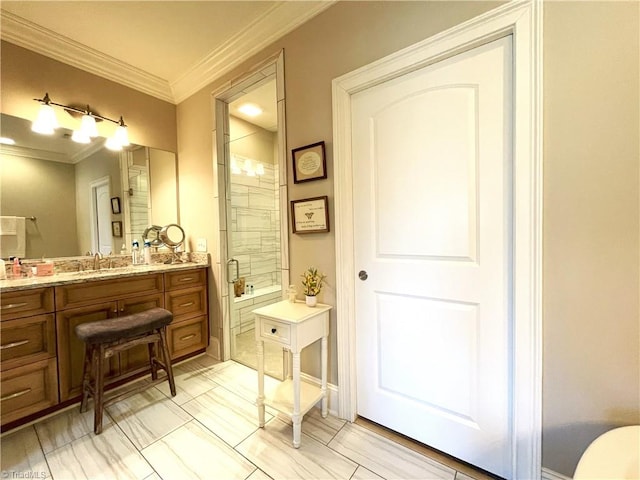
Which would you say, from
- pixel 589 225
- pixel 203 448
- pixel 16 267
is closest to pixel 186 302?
pixel 16 267

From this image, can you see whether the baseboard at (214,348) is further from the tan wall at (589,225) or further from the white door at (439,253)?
the tan wall at (589,225)

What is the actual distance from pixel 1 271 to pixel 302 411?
211 centimetres

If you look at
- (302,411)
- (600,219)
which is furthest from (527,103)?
(302,411)

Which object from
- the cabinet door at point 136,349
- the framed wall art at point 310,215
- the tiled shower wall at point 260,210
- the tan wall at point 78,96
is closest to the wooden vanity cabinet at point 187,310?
the cabinet door at point 136,349

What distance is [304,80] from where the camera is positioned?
5.64ft

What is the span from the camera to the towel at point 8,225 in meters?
1.79

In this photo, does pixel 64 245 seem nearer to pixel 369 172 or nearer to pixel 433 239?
pixel 369 172

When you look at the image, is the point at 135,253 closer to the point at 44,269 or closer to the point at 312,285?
the point at 44,269

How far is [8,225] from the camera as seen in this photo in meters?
1.81

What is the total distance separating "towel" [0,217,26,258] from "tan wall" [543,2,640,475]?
3.11m

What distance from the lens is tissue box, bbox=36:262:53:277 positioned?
6.09 ft

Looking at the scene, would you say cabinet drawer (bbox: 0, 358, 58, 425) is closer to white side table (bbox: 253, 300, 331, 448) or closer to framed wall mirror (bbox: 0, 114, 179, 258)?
framed wall mirror (bbox: 0, 114, 179, 258)

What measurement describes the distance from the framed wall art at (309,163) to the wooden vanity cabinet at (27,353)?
5.57 feet

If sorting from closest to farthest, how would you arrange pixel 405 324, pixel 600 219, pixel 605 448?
pixel 605 448 → pixel 600 219 → pixel 405 324
